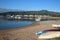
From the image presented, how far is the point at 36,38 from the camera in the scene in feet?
15.3

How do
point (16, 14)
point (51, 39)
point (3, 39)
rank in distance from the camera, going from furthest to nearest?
point (16, 14) → point (3, 39) → point (51, 39)

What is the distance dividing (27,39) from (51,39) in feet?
2.51

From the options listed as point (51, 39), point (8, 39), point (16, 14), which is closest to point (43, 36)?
point (51, 39)

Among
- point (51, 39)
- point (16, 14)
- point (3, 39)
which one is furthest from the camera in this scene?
point (16, 14)

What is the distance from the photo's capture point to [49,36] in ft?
15.3

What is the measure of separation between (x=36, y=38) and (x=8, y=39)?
899 millimetres

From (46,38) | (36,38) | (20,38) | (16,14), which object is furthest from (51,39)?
(16,14)

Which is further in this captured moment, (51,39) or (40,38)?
(40,38)

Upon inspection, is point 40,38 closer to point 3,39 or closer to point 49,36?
point 49,36

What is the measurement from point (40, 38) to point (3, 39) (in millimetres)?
1179

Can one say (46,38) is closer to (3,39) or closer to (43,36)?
(43,36)

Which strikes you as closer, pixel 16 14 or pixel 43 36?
pixel 43 36

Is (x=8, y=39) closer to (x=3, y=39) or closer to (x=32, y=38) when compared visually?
(x=3, y=39)

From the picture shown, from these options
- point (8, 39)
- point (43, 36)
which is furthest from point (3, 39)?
point (43, 36)
